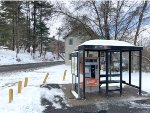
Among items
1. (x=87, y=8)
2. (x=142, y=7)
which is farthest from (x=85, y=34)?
(x=142, y=7)

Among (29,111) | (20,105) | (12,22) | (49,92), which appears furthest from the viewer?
(12,22)

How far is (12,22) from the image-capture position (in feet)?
202

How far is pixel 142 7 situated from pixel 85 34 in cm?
725

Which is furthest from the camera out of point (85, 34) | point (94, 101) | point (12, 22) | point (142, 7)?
point (12, 22)

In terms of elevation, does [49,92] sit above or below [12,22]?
below

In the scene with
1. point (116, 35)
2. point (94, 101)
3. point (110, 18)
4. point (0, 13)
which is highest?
point (0, 13)

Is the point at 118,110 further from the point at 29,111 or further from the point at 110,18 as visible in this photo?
the point at 110,18

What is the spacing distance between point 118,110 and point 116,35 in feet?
69.0

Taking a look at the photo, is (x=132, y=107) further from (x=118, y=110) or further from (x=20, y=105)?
(x=20, y=105)

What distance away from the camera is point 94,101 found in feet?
42.1

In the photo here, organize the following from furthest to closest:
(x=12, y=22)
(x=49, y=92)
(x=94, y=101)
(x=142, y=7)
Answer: (x=12, y=22)
(x=142, y=7)
(x=49, y=92)
(x=94, y=101)

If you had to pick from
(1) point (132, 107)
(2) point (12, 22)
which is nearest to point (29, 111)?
(1) point (132, 107)

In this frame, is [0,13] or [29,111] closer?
[29,111]

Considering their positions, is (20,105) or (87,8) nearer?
(20,105)
